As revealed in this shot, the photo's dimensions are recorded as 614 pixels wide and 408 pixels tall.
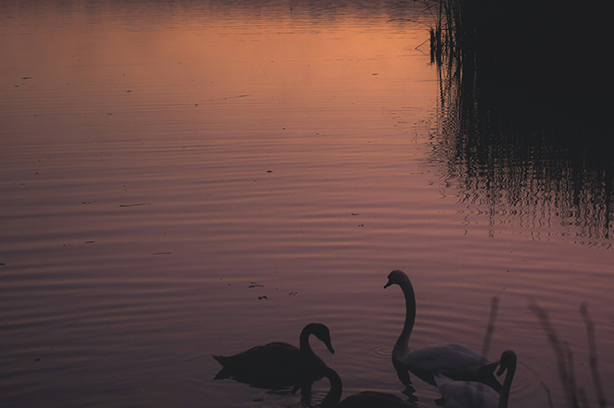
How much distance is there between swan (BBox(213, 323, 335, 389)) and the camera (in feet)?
19.2

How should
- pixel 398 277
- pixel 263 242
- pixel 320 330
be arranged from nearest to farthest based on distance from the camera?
pixel 320 330 < pixel 398 277 < pixel 263 242

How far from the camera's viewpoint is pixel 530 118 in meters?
16.5

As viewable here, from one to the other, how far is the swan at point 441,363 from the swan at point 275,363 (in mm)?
634

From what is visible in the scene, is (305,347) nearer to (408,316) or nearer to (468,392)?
(408,316)

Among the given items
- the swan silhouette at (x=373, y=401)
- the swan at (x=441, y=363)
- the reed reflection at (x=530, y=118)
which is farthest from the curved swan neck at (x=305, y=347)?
the reed reflection at (x=530, y=118)

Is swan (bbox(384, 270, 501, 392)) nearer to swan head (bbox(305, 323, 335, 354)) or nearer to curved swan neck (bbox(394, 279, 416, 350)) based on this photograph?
curved swan neck (bbox(394, 279, 416, 350))

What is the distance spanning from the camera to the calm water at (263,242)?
6227 millimetres

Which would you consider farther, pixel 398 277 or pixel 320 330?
pixel 398 277

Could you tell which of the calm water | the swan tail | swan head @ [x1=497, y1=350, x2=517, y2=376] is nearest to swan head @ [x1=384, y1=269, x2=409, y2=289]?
the calm water

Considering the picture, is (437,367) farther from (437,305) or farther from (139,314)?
(139,314)

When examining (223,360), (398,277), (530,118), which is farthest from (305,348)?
(530,118)

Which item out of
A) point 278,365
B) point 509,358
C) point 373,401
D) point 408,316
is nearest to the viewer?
point 509,358

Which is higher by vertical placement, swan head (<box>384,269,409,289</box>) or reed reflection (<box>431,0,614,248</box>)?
swan head (<box>384,269,409,289</box>)

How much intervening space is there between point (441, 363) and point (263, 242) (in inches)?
147
